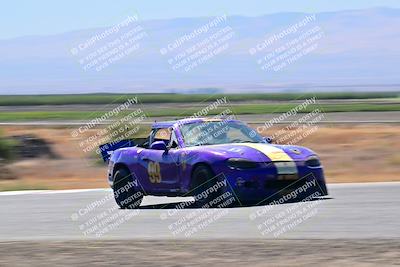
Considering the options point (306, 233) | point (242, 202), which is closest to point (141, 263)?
point (306, 233)

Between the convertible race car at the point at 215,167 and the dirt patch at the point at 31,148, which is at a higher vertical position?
the convertible race car at the point at 215,167

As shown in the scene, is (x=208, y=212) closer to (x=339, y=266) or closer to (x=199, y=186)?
(x=199, y=186)

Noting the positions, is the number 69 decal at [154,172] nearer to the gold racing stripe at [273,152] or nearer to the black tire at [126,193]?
the black tire at [126,193]

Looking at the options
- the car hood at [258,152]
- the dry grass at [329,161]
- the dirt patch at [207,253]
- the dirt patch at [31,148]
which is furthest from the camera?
the dirt patch at [31,148]

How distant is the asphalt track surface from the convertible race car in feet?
0.88

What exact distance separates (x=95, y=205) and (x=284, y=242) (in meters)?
5.99

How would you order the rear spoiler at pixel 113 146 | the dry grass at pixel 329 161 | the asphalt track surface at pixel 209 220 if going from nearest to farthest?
the asphalt track surface at pixel 209 220
the rear spoiler at pixel 113 146
the dry grass at pixel 329 161

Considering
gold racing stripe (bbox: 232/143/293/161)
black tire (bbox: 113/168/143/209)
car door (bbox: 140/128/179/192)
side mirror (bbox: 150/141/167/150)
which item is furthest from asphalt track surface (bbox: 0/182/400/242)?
side mirror (bbox: 150/141/167/150)

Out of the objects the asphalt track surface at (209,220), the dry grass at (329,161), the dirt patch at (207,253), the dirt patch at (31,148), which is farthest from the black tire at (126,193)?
the dirt patch at (31,148)

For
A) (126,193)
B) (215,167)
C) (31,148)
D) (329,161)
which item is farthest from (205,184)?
(31,148)

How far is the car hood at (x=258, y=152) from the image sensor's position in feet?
46.8

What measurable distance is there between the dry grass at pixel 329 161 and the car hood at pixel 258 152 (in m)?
8.38

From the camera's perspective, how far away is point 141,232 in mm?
12172

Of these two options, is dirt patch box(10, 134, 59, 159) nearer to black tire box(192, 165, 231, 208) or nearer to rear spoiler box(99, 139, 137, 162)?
rear spoiler box(99, 139, 137, 162)
